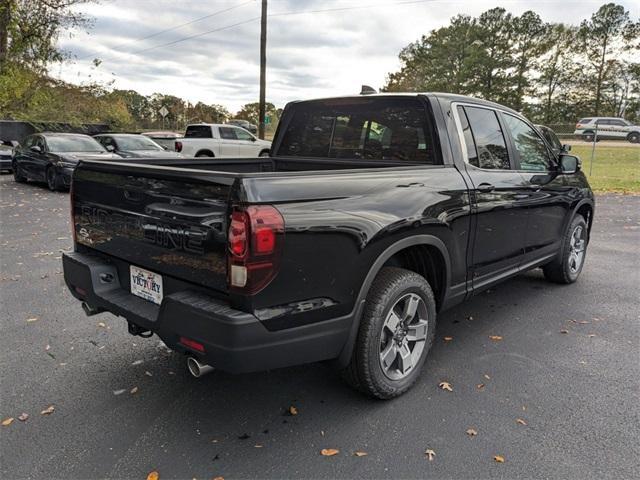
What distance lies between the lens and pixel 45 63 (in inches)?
830

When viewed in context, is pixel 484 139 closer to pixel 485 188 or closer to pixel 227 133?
pixel 485 188

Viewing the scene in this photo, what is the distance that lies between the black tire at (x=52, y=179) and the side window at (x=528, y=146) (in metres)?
11.5

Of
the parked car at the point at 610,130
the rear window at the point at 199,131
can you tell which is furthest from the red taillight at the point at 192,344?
the parked car at the point at 610,130

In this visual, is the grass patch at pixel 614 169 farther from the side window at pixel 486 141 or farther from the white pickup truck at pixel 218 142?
the side window at pixel 486 141

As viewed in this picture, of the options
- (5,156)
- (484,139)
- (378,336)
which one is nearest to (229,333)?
(378,336)

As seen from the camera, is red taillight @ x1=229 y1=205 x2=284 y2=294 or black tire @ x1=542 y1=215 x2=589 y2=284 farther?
black tire @ x1=542 y1=215 x2=589 y2=284

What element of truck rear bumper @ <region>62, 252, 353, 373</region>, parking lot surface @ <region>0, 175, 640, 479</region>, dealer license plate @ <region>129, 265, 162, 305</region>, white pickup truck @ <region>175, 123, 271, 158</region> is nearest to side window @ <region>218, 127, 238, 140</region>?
white pickup truck @ <region>175, 123, 271, 158</region>

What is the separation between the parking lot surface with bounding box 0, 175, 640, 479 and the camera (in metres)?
2.40

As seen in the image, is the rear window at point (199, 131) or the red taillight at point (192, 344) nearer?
the red taillight at point (192, 344)

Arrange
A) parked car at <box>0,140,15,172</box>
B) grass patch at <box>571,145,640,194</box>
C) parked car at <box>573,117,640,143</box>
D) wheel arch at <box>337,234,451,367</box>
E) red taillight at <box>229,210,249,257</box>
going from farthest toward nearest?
parked car at <box>573,117,640,143</box> < parked car at <box>0,140,15,172</box> < grass patch at <box>571,145,640,194</box> < wheel arch at <box>337,234,451,367</box> < red taillight at <box>229,210,249,257</box>

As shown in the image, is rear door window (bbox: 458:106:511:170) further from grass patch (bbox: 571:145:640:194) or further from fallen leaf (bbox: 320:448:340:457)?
grass patch (bbox: 571:145:640:194)

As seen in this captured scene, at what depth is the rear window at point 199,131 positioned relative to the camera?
711 inches

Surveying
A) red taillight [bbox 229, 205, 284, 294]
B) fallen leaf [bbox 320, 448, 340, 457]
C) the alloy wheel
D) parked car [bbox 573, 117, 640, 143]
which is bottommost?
fallen leaf [bbox 320, 448, 340, 457]

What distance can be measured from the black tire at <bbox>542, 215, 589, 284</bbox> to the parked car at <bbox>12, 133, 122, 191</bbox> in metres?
10.3
